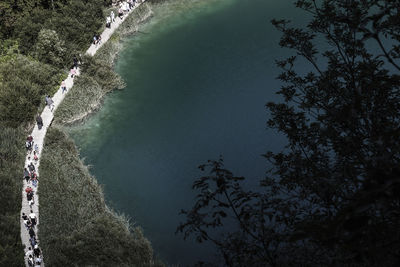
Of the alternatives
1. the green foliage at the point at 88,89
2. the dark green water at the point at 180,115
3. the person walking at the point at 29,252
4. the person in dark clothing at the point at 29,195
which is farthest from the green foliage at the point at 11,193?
the dark green water at the point at 180,115

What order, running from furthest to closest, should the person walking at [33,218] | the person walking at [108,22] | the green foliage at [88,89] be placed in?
the person walking at [108,22], the green foliage at [88,89], the person walking at [33,218]

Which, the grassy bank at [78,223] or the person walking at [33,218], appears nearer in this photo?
the grassy bank at [78,223]

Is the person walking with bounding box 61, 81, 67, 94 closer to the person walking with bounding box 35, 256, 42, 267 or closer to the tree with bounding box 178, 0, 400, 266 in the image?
the person walking with bounding box 35, 256, 42, 267

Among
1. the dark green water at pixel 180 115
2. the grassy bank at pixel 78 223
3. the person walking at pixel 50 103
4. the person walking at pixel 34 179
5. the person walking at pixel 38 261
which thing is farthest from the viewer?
the person walking at pixel 50 103

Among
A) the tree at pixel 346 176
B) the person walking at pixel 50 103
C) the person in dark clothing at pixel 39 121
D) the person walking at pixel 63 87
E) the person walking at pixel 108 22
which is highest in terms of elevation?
the person walking at pixel 108 22

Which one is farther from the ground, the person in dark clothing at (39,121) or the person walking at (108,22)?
the person walking at (108,22)

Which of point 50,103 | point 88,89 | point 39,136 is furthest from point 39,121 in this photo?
point 88,89

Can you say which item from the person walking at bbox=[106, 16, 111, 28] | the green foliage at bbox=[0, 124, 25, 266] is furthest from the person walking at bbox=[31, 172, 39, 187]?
the person walking at bbox=[106, 16, 111, 28]

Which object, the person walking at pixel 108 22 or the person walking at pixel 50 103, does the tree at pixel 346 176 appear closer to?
the person walking at pixel 50 103
